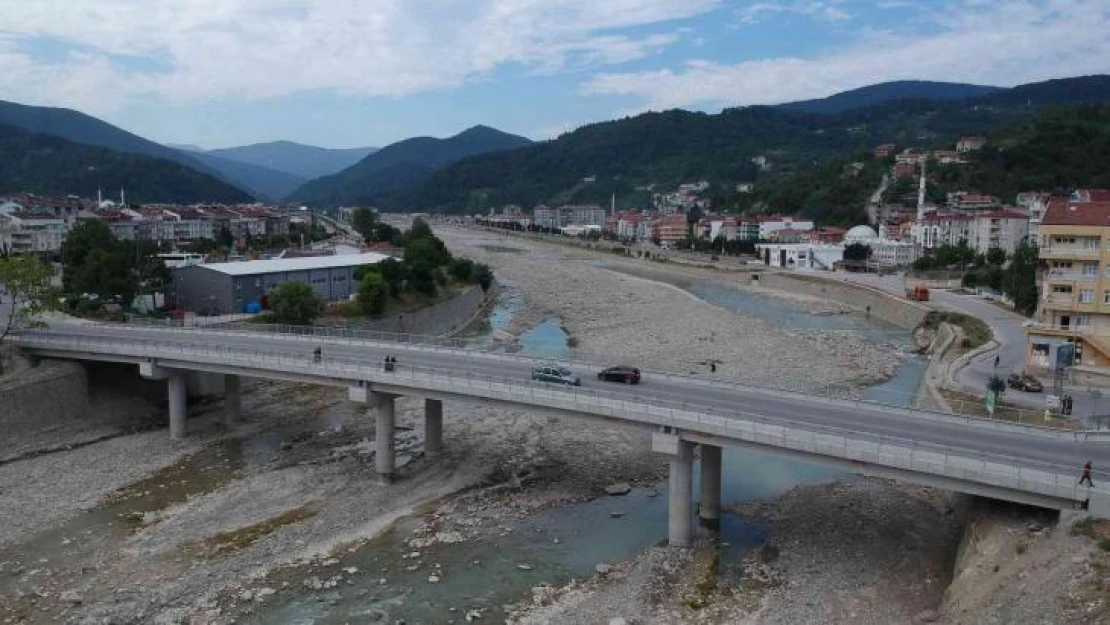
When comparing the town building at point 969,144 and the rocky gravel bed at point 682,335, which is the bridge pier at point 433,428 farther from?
the town building at point 969,144

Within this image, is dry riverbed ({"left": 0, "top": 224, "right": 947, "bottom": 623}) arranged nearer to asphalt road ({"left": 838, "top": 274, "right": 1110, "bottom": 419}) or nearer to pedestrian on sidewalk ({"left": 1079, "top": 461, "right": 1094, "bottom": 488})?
pedestrian on sidewalk ({"left": 1079, "top": 461, "right": 1094, "bottom": 488})

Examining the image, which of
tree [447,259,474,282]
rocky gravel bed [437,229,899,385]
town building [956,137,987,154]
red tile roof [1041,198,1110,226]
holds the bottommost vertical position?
rocky gravel bed [437,229,899,385]

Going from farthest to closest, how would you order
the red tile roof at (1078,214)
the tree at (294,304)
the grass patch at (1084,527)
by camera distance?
Answer: the tree at (294,304) < the red tile roof at (1078,214) < the grass patch at (1084,527)

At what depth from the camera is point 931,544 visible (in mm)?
24469

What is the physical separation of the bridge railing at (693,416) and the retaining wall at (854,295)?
52322mm

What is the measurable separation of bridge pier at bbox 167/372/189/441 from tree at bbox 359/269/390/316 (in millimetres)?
22714

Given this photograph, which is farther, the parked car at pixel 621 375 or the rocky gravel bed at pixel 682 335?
the rocky gravel bed at pixel 682 335

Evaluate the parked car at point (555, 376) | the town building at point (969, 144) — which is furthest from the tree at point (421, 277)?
the town building at point (969, 144)

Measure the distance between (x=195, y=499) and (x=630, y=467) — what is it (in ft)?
54.0

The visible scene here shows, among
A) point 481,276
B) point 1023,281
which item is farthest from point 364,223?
point 1023,281

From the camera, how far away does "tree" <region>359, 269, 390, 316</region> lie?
2377 inches

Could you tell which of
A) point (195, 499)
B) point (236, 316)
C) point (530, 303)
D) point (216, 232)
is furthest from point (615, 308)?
point (216, 232)

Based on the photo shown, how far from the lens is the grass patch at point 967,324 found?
2059 inches

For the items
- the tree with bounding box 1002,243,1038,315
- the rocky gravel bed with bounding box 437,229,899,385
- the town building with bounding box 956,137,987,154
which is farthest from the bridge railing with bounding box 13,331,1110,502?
the town building with bounding box 956,137,987,154
